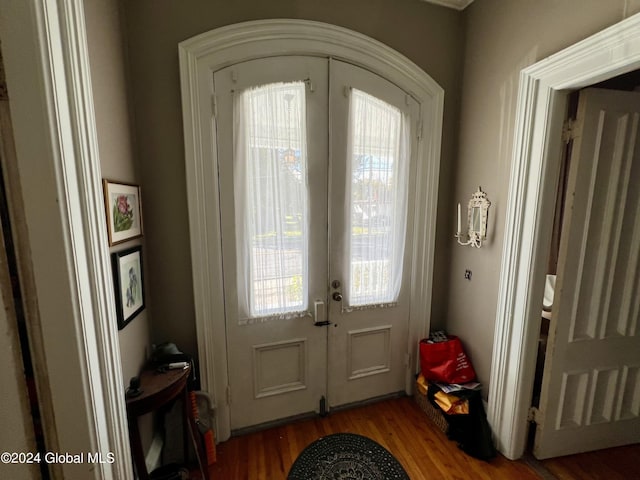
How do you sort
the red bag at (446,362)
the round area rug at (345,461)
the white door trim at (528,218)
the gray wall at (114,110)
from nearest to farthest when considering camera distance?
the gray wall at (114,110) < the white door trim at (528,218) < the round area rug at (345,461) < the red bag at (446,362)

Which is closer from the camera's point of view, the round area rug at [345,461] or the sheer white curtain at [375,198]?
the round area rug at [345,461]

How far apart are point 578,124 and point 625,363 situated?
1424mm

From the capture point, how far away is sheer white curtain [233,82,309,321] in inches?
62.9

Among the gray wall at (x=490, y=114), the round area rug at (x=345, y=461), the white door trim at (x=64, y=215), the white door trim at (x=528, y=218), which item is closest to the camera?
the white door trim at (x=64, y=215)

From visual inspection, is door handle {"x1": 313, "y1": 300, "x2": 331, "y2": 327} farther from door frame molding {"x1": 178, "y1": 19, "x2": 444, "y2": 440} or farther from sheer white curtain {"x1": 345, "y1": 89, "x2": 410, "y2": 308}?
door frame molding {"x1": 178, "y1": 19, "x2": 444, "y2": 440}

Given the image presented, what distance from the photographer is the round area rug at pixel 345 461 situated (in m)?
1.58

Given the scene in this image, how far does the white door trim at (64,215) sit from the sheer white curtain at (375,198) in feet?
4.32

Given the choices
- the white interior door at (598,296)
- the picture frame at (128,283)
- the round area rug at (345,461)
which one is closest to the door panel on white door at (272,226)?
the round area rug at (345,461)

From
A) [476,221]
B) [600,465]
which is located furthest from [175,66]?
[600,465]

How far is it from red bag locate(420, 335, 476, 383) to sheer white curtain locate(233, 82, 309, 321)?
1.04 meters

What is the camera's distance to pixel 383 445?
1.79 metres

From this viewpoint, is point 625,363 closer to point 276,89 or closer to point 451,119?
point 451,119

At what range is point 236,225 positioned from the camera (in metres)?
1.64

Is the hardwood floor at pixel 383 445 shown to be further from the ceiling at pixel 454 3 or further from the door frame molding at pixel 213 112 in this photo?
the ceiling at pixel 454 3
